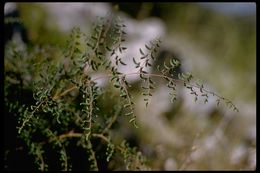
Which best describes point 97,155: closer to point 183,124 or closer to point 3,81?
point 3,81

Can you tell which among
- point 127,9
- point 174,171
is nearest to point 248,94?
point 174,171

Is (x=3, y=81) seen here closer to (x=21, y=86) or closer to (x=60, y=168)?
(x=21, y=86)


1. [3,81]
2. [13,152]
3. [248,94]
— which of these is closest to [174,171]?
[13,152]

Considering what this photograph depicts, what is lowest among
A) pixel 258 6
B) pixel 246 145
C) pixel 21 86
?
pixel 246 145

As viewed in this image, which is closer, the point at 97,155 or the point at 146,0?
the point at 97,155

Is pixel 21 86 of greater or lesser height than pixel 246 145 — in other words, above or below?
above

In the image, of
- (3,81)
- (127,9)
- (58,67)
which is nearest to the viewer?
(58,67)

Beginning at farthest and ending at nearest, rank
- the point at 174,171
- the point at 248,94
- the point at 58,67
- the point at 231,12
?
the point at 231,12
the point at 248,94
the point at 174,171
the point at 58,67
